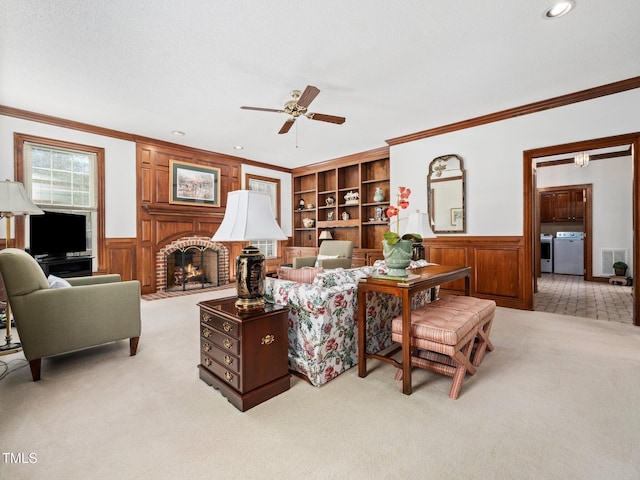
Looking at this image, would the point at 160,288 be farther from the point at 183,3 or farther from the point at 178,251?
the point at 183,3

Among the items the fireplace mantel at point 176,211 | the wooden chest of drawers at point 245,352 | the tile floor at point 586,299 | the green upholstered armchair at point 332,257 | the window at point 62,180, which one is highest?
the window at point 62,180

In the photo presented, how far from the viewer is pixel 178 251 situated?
562cm

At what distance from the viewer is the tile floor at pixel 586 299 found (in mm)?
3820

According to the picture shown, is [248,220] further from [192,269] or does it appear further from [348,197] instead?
[348,197]

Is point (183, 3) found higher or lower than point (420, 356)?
higher

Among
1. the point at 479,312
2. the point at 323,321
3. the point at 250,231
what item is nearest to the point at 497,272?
the point at 479,312

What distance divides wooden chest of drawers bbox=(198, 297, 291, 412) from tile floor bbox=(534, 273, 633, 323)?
3.86m

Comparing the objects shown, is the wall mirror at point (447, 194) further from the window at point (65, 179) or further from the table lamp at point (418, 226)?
the window at point (65, 179)

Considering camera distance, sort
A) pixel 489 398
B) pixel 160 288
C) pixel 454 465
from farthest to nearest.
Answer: pixel 160 288 → pixel 489 398 → pixel 454 465

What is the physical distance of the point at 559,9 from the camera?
7.21ft

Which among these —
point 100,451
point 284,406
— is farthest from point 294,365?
point 100,451

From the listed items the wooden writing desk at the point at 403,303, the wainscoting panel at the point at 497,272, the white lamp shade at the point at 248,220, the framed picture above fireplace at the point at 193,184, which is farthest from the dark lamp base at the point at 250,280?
the framed picture above fireplace at the point at 193,184

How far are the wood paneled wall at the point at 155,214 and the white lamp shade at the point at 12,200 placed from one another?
229cm

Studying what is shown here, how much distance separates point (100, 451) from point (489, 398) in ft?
7.12
